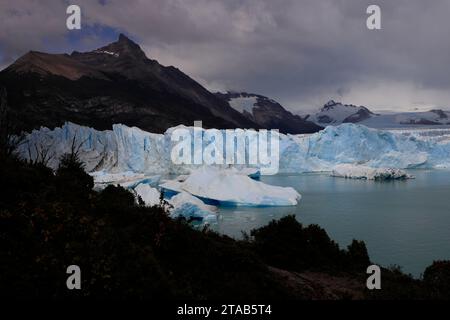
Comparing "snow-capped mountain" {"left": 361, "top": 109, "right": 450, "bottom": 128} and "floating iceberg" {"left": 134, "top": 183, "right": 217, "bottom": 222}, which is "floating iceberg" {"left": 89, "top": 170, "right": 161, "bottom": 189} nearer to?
"floating iceberg" {"left": 134, "top": 183, "right": 217, "bottom": 222}

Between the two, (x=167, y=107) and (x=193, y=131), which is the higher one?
(x=167, y=107)

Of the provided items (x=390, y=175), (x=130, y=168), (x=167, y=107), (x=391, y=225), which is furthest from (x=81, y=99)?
(x=391, y=225)

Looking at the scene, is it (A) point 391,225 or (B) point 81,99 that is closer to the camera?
(A) point 391,225

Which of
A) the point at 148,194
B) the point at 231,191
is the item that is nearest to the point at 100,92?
the point at 231,191

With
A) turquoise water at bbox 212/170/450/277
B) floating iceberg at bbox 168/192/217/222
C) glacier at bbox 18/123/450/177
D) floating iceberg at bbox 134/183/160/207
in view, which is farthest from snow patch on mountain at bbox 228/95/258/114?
floating iceberg at bbox 168/192/217/222

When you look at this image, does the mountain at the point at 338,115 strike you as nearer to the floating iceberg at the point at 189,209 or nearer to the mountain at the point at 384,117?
the mountain at the point at 384,117

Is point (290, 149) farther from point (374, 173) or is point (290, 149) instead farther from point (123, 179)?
point (123, 179)
